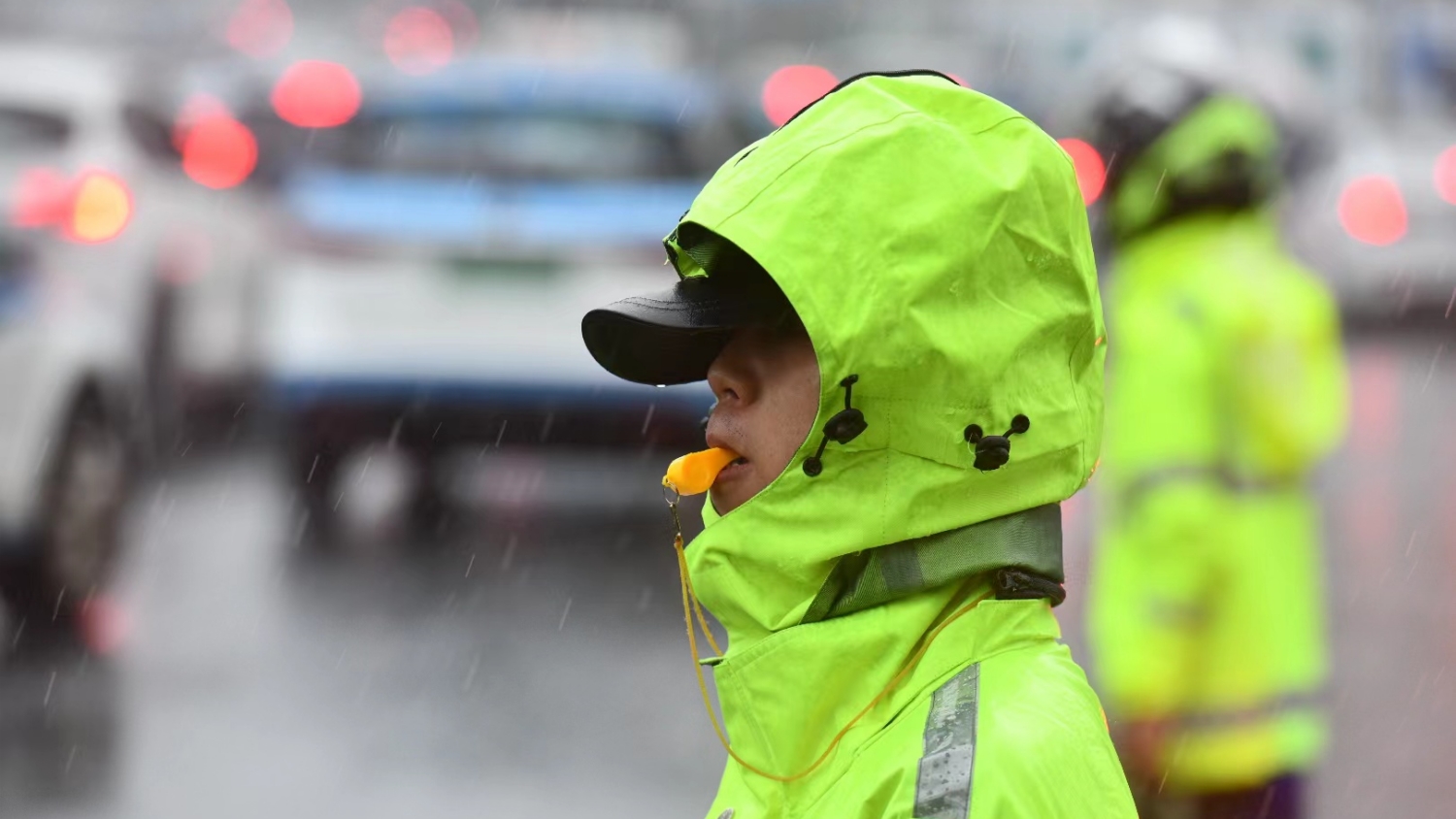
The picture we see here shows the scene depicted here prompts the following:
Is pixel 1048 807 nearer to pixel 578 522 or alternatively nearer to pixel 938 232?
pixel 938 232

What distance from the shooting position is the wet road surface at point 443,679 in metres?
5.48

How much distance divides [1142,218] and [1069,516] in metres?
5.13

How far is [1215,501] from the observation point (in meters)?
3.53

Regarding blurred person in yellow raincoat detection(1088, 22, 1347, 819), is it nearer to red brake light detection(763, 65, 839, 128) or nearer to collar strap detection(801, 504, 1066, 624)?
collar strap detection(801, 504, 1066, 624)

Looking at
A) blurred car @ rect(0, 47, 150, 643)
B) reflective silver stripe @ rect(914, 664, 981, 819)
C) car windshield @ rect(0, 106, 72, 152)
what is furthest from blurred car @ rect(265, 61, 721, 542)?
reflective silver stripe @ rect(914, 664, 981, 819)

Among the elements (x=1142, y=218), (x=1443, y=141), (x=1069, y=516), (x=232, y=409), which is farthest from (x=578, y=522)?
(x=1443, y=141)

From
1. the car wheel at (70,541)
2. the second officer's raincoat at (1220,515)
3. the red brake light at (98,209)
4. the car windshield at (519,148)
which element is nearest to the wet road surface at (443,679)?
the car wheel at (70,541)

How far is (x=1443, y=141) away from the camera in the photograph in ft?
57.6

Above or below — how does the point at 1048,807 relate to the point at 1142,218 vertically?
below

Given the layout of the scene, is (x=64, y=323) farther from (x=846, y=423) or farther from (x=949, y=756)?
(x=949, y=756)

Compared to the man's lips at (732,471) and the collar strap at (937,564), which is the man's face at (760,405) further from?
the collar strap at (937,564)

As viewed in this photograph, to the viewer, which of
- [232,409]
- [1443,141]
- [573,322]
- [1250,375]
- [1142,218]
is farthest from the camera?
[1443,141]

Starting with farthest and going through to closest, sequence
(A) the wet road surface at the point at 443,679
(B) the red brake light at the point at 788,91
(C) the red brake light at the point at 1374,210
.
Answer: (C) the red brake light at the point at 1374,210 < (B) the red brake light at the point at 788,91 < (A) the wet road surface at the point at 443,679

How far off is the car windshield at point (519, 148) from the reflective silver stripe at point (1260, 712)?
504 centimetres
